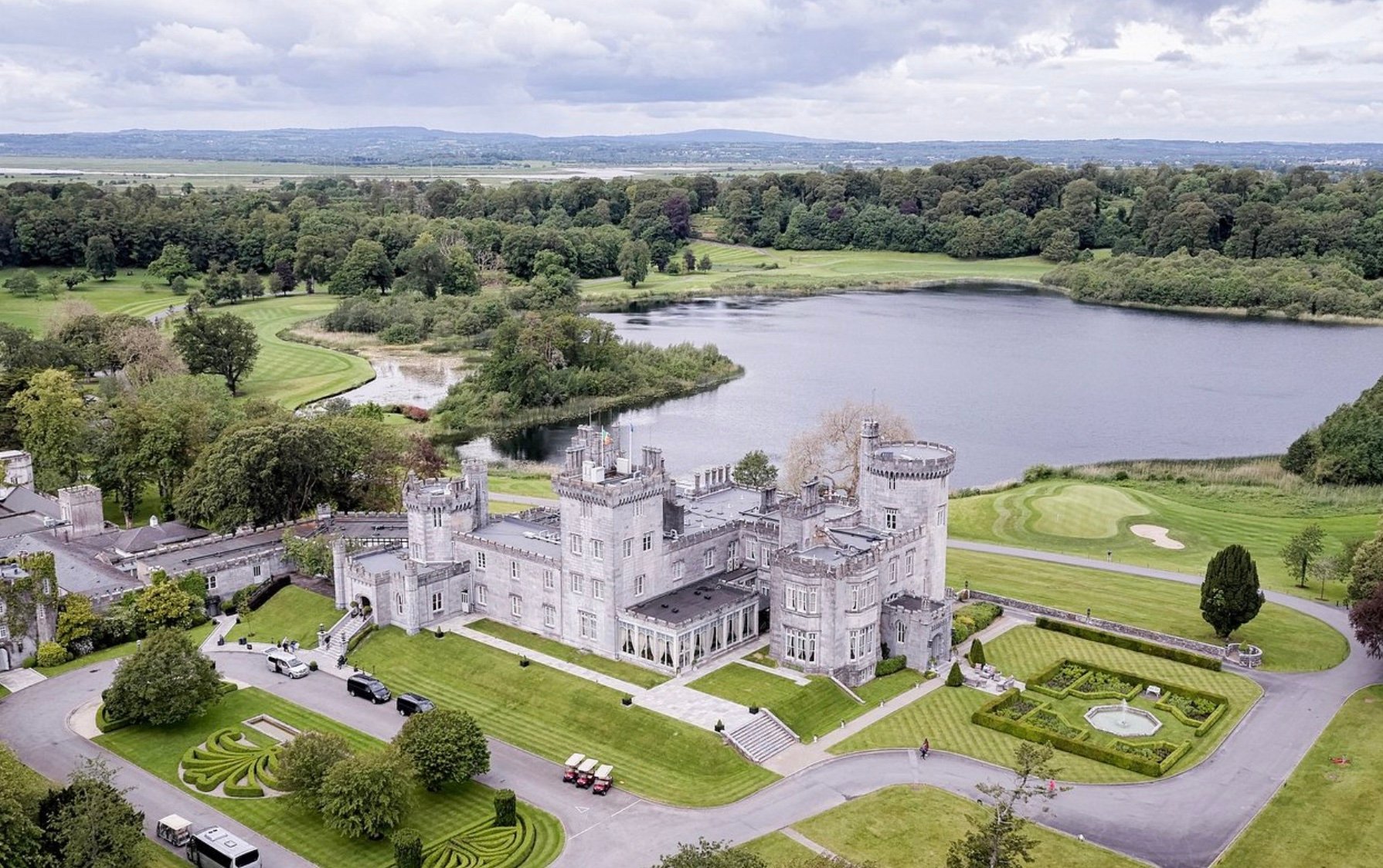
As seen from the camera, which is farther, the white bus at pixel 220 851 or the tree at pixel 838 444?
the tree at pixel 838 444

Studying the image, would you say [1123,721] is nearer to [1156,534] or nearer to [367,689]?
[1156,534]

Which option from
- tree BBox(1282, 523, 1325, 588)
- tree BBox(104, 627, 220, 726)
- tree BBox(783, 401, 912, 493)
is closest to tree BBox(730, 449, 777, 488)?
tree BBox(783, 401, 912, 493)

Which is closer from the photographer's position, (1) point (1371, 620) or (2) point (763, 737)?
(2) point (763, 737)

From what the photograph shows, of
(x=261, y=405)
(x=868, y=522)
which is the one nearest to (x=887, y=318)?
(x=261, y=405)

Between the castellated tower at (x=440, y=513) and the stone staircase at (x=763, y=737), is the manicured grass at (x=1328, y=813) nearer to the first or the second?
the stone staircase at (x=763, y=737)

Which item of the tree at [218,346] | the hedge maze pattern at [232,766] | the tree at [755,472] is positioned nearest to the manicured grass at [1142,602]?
the tree at [755,472]

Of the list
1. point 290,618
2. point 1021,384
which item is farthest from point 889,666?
point 1021,384
